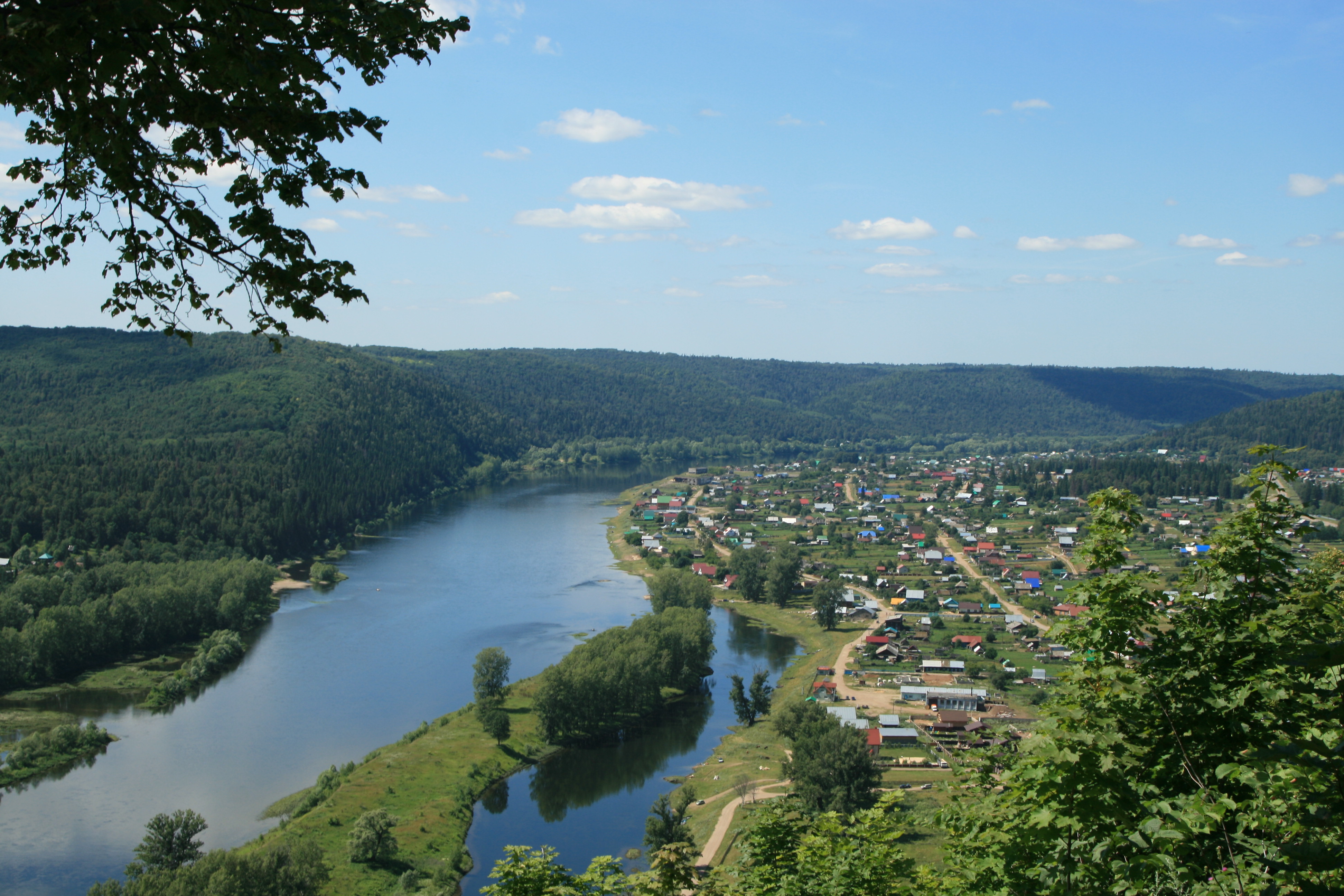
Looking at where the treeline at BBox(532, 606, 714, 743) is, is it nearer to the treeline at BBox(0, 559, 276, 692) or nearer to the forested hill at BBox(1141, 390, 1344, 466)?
the treeline at BBox(0, 559, 276, 692)

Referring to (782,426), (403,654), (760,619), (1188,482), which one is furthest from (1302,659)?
(782,426)

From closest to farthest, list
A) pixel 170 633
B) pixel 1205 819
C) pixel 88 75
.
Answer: pixel 88 75 < pixel 1205 819 < pixel 170 633

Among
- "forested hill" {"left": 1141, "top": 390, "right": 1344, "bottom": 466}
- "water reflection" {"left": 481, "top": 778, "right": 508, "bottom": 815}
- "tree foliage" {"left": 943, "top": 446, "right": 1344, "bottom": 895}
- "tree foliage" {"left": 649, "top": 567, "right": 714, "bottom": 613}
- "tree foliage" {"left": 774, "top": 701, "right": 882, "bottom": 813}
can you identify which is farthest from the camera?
"forested hill" {"left": 1141, "top": 390, "right": 1344, "bottom": 466}

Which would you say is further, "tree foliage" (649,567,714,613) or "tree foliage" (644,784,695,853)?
"tree foliage" (649,567,714,613)

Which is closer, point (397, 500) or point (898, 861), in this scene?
point (898, 861)

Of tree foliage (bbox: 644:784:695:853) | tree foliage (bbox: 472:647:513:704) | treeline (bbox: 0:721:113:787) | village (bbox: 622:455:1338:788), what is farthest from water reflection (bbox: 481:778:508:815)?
treeline (bbox: 0:721:113:787)

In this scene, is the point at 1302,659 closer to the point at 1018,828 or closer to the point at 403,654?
the point at 1018,828

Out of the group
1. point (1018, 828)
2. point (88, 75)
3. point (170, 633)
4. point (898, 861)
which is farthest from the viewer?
point (170, 633)

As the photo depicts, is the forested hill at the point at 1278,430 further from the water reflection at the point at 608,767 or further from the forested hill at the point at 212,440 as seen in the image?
the water reflection at the point at 608,767
